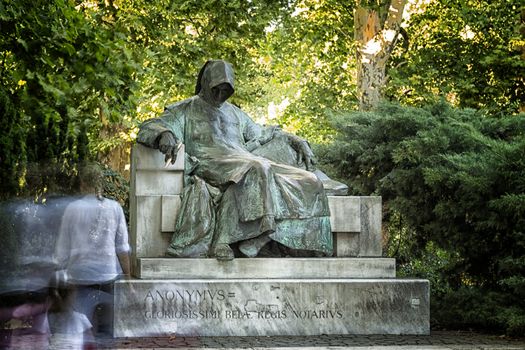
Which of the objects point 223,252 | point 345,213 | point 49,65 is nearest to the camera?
point 223,252

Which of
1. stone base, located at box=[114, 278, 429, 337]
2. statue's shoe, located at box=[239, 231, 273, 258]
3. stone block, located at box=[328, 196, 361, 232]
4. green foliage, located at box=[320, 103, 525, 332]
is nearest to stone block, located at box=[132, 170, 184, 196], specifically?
statue's shoe, located at box=[239, 231, 273, 258]

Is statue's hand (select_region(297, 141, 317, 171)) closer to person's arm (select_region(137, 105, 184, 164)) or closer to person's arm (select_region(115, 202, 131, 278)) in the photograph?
person's arm (select_region(137, 105, 184, 164))

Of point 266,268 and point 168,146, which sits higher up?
point 168,146

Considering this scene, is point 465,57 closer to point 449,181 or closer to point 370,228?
point 449,181

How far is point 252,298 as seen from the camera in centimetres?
804

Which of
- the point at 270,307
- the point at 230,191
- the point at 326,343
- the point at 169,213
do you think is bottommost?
the point at 326,343

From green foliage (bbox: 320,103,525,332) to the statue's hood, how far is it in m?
2.36

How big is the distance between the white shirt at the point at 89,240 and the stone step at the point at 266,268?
0.43 meters

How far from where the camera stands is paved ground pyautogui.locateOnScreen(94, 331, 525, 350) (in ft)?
23.7

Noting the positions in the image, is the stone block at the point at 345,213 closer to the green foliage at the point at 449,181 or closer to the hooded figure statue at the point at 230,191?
the hooded figure statue at the point at 230,191

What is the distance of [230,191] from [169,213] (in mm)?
595

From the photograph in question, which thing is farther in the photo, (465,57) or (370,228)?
(465,57)

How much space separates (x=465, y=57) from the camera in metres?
20.2

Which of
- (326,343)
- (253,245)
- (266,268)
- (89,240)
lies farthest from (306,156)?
(89,240)
